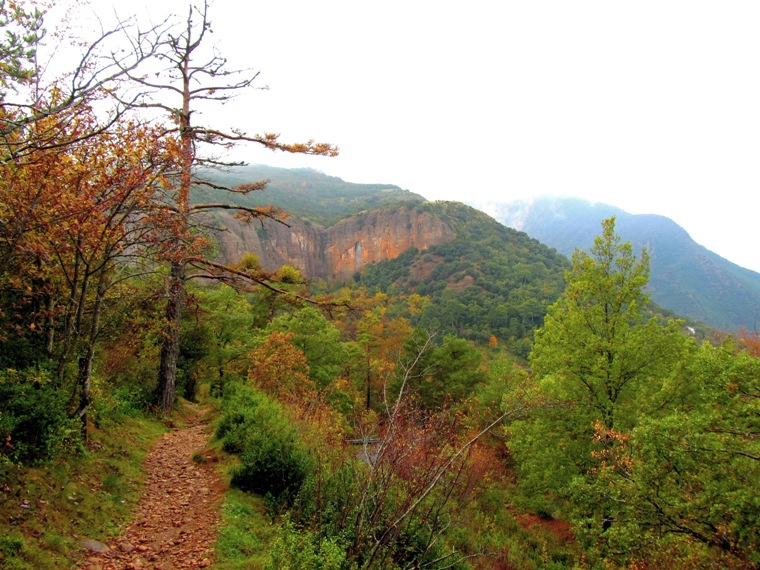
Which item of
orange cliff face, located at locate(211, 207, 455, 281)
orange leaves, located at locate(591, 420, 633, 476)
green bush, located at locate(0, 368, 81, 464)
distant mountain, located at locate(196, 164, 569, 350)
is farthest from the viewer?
orange cliff face, located at locate(211, 207, 455, 281)

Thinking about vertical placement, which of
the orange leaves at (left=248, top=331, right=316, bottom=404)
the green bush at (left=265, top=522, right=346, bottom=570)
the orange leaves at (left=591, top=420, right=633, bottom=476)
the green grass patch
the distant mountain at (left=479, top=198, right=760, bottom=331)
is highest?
the distant mountain at (left=479, top=198, right=760, bottom=331)

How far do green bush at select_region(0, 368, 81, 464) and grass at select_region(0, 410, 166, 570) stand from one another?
0.21 meters

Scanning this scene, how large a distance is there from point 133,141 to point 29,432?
3797mm

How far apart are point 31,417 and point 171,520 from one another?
6.88ft

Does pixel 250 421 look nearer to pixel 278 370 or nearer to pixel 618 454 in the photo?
pixel 278 370

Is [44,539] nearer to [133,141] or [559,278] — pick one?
[133,141]

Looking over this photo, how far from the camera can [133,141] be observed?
551 cm

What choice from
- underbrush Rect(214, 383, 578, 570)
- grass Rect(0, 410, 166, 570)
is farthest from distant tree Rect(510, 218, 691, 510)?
grass Rect(0, 410, 166, 570)

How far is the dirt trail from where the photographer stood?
173 inches

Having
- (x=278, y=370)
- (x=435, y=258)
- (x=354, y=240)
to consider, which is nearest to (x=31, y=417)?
(x=278, y=370)

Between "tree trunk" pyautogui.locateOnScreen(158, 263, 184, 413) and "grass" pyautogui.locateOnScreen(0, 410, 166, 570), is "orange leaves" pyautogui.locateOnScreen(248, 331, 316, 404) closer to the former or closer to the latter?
"tree trunk" pyautogui.locateOnScreen(158, 263, 184, 413)

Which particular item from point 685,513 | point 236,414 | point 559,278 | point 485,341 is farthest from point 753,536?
point 559,278

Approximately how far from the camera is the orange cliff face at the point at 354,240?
4525 inches

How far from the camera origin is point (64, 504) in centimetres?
467
